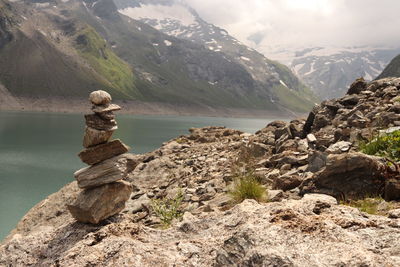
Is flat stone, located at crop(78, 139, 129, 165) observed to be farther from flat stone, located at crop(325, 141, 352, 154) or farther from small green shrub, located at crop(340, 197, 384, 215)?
flat stone, located at crop(325, 141, 352, 154)

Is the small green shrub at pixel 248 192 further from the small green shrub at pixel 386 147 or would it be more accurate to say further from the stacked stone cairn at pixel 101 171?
the small green shrub at pixel 386 147

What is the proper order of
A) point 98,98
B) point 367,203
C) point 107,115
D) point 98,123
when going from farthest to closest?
point 98,123, point 107,115, point 98,98, point 367,203

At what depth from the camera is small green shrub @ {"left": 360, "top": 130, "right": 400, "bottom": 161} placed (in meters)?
11.4

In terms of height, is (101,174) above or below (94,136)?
below

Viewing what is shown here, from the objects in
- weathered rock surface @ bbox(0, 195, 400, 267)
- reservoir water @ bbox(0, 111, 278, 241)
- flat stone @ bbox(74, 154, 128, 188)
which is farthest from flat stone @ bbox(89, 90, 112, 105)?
reservoir water @ bbox(0, 111, 278, 241)

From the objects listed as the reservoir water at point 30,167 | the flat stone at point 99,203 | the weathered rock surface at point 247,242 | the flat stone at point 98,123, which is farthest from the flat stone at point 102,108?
the reservoir water at point 30,167

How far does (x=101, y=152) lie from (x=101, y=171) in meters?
0.68

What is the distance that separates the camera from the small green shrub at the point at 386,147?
37.2 feet

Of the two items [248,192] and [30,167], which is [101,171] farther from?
[30,167]

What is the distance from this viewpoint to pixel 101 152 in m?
11.2

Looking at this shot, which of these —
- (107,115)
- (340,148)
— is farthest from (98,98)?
(340,148)

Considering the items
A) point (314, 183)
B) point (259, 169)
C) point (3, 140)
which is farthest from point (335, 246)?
point (3, 140)

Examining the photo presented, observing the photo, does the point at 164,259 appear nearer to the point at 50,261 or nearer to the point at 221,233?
the point at 221,233

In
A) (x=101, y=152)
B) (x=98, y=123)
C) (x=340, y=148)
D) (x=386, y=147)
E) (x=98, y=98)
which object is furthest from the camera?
(x=340, y=148)
